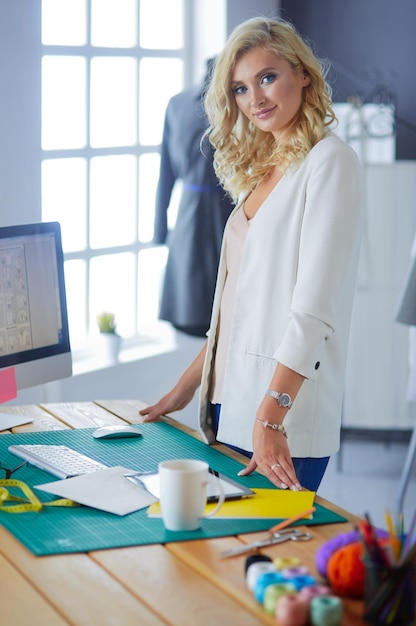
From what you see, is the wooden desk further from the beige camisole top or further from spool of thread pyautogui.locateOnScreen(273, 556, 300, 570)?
the beige camisole top

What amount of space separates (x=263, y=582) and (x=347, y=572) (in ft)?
0.40

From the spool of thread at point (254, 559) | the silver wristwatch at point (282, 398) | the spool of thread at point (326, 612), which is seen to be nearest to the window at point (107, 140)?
the silver wristwatch at point (282, 398)

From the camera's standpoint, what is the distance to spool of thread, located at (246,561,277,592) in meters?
1.41

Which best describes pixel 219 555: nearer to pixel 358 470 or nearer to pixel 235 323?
pixel 235 323

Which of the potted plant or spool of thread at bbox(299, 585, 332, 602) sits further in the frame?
the potted plant

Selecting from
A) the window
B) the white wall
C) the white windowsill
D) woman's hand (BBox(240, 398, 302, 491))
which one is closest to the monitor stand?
woman's hand (BBox(240, 398, 302, 491))

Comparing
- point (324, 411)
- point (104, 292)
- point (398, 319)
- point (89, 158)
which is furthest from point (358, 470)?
point (324, 411)

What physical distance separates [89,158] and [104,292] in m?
0.61

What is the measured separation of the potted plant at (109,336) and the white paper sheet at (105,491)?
224cm

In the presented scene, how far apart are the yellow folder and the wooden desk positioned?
7 centimetres

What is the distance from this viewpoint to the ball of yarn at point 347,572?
1.39 meters

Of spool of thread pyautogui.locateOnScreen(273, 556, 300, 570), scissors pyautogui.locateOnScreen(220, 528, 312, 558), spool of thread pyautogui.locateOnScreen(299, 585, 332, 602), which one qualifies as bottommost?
scissors pyautogui.locateOnScreen(220, 528, 312, 558)

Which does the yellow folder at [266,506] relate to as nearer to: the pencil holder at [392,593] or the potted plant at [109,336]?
the pencil holder at [392,593]

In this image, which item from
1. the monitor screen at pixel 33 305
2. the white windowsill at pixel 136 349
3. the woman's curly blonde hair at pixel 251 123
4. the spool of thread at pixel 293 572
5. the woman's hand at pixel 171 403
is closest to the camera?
the spool of thread at pixel 293 572
